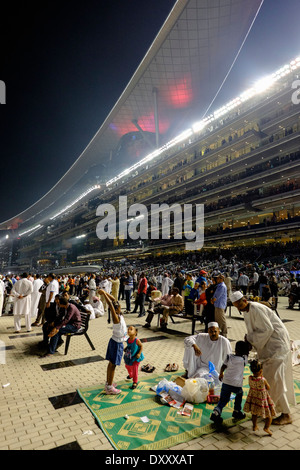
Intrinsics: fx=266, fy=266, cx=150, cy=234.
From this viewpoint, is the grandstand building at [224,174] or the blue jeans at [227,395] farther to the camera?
the grandstand building at [224,174]

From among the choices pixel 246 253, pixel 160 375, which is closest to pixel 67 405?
pixel 160 375

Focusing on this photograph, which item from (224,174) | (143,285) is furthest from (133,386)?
(224,174)

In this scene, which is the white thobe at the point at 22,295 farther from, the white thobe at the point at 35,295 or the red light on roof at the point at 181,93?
the red light on roof at the point at 181,93

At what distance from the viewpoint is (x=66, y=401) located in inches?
156

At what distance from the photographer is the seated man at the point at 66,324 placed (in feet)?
20.1

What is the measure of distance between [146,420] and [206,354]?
5.07ft

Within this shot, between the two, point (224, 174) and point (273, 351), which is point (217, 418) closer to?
point (273, 351)

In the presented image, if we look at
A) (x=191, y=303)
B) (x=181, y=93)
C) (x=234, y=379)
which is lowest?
(x=234, y=379)

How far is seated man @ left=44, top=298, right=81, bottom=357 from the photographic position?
20.1 ft

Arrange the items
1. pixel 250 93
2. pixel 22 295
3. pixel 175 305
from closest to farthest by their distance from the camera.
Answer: pixel 22 295 < pixel 175 305 < pixel 250 93

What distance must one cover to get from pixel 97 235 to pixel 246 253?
5042 centimetres

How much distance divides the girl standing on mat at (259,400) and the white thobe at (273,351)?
0.25 metres

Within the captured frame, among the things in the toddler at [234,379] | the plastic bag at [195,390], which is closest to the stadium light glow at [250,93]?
the toddler at [234,379]
